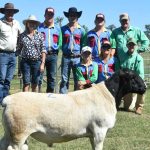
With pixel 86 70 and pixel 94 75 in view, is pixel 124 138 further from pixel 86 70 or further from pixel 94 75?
pixel 86 70

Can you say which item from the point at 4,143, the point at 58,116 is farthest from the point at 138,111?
the point at 4,143

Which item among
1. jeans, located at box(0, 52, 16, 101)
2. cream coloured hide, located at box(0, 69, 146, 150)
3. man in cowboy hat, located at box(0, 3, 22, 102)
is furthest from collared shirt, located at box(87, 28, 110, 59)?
cream coloured hide, located at box(0, 69, 146, 150)

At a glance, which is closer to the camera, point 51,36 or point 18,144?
point 18,144

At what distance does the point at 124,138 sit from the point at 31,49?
3.23m

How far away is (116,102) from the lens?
270 inches

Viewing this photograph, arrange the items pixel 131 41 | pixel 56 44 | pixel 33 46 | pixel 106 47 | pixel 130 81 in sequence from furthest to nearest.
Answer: pixel 56 44, pixel 131 41, pixel 33 46, pixel 106 47, pixel 130 81

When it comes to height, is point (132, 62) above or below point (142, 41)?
below

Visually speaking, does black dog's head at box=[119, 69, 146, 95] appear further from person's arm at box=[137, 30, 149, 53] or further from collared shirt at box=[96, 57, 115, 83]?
person's arm at box=[137, 30, 149, 53]

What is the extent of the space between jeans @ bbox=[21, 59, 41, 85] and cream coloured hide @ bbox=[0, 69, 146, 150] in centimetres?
385

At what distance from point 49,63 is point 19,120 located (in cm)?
489

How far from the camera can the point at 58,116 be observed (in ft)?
20.7

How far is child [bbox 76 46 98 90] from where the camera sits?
29.8ft

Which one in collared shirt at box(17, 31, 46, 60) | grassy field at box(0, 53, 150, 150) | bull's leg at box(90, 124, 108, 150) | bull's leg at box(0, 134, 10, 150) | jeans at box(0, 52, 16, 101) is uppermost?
collared shirt at box(17, 31, 46, 60)

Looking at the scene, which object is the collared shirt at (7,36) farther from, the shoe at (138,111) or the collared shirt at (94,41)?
the shoe at (138,111)
